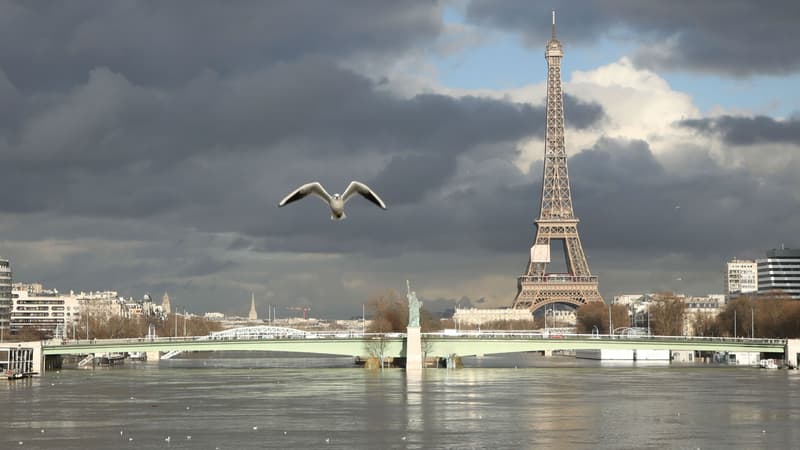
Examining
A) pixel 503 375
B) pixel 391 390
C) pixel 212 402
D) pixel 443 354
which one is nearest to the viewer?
pixel 212 402

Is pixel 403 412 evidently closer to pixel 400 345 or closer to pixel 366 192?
pixel 366 192

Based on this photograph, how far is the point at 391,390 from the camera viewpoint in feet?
309

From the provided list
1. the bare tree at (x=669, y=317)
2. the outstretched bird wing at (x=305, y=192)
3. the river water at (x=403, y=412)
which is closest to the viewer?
the outstretched bird wing at (x=305, y=192)

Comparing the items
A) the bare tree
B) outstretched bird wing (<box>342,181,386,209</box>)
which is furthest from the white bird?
the bare tree

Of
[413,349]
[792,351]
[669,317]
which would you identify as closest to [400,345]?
[413,349]

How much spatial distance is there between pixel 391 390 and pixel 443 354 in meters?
40.3

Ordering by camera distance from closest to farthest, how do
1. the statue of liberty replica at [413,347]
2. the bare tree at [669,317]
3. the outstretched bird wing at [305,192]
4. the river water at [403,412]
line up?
the outstretched bird wing at [305,192], the river water at [403,412], the statue of liberty replica at [413,347], the bare tree at [669,317]

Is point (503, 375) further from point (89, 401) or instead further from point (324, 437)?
point (324, 437)

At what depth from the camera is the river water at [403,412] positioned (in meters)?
57.4

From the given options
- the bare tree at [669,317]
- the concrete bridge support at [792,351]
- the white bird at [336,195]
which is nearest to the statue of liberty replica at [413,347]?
the concrete bridge support at [792,351]

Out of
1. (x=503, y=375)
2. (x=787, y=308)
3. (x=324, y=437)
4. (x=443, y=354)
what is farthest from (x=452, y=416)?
(x=787, y=308)

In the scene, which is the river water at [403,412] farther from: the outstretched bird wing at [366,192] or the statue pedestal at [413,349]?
the outstretched bird wing at [366,192]

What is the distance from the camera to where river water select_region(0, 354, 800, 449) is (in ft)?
188

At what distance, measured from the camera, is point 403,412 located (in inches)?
2874
